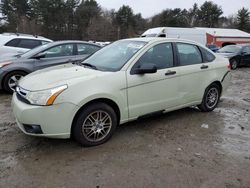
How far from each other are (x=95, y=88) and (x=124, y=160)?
3.60 feet

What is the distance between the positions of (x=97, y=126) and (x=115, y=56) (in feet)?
4.41

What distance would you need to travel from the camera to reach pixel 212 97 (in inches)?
218

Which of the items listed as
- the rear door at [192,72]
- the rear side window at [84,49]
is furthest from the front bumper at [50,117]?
the rear side window at [84,49]

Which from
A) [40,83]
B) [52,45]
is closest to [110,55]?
[40,83]

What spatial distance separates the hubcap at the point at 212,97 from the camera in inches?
215

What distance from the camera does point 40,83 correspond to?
3.63m

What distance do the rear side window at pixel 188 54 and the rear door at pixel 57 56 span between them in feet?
11.8

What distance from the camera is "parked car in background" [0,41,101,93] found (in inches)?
261

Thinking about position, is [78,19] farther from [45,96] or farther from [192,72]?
[45,96]

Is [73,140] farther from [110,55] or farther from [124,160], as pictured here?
[110,55]

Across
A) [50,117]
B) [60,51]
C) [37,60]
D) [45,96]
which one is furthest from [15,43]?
[50,117]

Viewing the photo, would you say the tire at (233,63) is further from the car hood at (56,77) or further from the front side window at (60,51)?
the car hood at (56,77)

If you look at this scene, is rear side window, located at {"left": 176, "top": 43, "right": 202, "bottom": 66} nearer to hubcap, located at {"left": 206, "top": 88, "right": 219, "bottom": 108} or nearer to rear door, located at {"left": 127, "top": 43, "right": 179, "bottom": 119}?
rear door, located at {"left": 127, "top": 43, "right": 179, "bottom": 119}

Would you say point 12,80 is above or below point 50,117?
above
